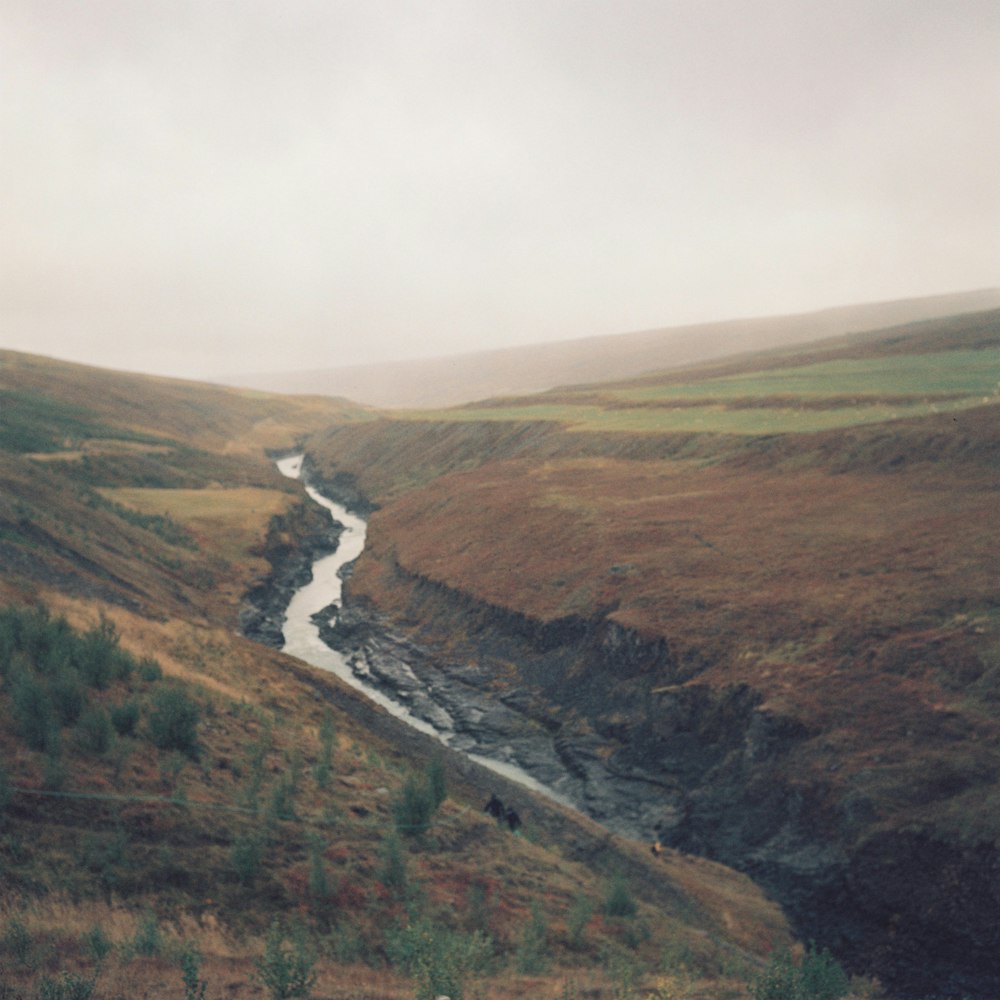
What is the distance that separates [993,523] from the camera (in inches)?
1243

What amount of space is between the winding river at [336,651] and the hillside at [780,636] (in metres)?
1.64

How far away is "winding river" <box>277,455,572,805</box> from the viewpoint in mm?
30000

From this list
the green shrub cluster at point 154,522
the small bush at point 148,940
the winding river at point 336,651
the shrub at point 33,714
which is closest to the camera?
the small bush at point 148,940

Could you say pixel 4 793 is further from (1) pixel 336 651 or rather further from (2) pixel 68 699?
(1) pixel 336 651

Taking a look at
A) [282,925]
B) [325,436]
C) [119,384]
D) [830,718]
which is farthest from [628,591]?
[119,384]

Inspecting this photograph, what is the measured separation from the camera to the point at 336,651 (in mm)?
41656

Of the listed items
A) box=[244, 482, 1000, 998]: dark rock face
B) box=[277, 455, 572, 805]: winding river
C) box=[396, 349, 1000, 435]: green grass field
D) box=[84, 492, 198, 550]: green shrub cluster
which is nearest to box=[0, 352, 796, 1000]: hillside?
box=[244, 482, 1000, 998]: dark rock face

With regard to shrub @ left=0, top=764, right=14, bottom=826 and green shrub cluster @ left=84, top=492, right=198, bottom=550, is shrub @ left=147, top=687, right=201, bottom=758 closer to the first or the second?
shrub @ left=0, top=764, right=14, bottom=826

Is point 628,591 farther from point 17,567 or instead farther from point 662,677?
point 17,567

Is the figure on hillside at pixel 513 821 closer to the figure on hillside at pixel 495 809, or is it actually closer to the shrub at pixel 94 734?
the figure on hillside at pixel 495 809

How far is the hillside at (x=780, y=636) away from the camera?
64.8ft

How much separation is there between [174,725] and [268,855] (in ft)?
14.9

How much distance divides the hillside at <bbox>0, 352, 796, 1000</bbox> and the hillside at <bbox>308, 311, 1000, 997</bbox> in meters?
3.11

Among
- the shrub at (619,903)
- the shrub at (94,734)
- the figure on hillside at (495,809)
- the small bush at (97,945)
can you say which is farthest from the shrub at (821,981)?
the shrub at (94,734)
